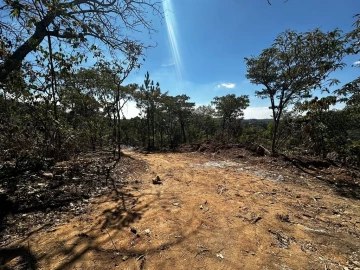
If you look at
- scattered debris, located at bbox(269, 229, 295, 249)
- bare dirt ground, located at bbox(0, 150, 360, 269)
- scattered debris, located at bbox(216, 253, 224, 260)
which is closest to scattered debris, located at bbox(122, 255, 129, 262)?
bare dirt ground, located at bbox(0, 150, 360, 269)

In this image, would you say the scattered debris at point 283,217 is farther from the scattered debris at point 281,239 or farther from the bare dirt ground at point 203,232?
the scattered debris at point 281,239

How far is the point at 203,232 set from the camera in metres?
2.88

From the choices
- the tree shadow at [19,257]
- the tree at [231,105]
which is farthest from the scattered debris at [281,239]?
the tree at [231,105]

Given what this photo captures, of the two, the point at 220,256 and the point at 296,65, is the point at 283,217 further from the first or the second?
the point at 296,65

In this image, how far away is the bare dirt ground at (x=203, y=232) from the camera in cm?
230

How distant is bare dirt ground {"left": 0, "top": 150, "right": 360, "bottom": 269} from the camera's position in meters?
2.30

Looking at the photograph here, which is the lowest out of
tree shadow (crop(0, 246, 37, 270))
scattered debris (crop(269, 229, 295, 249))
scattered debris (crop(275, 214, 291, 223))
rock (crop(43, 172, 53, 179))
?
scattered debris (crop(269, 229, 295, 249))

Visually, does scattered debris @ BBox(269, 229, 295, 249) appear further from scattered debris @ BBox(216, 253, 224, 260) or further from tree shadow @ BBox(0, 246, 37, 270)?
tree shadow @ BBox(0, 246, 37, 270)

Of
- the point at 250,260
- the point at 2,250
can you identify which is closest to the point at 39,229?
the point at 2,250

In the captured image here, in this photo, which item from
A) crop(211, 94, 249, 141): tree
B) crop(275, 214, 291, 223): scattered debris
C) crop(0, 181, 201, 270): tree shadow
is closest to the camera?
crop(0, 181, 201, 270): tree shadow

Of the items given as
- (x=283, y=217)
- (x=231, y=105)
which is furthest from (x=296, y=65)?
(x=231, y=105)

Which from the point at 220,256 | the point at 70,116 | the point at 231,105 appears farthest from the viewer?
the point at 231,105

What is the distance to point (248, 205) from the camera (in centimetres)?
392

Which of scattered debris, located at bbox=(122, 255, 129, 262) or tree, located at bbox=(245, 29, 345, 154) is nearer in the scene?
scattered debris, located at bbox=(122, 255, 129, 262)
